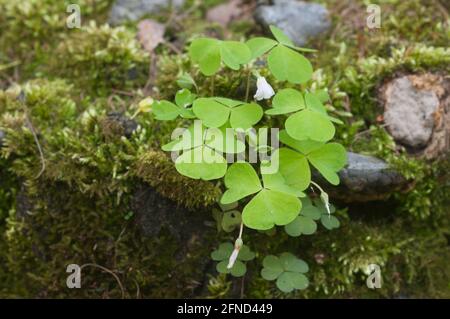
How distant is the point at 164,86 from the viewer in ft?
9.00

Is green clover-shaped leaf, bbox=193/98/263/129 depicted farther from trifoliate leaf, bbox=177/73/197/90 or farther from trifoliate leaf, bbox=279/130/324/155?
trifoliate leaf, bbox=177/73/197/90

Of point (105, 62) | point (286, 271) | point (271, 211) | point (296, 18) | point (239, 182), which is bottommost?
point (286, 271)

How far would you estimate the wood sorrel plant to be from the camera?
6.60 feet

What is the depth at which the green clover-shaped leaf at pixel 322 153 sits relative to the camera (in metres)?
2.20

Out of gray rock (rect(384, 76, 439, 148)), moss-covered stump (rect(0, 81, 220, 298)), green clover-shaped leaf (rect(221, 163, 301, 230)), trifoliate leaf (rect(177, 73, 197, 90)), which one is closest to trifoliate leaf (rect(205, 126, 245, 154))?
green clover-shaped leaf (rect(221, 163, 301, 230))

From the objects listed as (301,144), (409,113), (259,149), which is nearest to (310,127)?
(301,144)

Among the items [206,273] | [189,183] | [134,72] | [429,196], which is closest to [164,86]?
[134,72]

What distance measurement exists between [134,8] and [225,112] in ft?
5.06

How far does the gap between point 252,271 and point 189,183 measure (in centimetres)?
51

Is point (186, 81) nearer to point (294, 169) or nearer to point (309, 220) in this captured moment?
point (294, 169)

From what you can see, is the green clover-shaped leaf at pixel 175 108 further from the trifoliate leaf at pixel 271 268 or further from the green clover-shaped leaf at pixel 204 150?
the trifoliate leaf at pixel 271 268

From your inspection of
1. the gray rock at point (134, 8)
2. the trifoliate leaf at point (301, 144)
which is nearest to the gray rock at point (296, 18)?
the gray rock at point (134, 8)

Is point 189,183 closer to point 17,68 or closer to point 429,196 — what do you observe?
point 429,196

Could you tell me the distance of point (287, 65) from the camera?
7.45 feet
